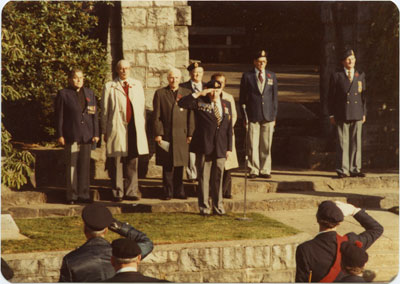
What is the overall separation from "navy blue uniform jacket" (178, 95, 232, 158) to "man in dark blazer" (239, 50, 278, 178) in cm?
177

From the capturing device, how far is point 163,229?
10.7m

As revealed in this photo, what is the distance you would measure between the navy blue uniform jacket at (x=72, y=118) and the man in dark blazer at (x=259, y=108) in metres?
2.42

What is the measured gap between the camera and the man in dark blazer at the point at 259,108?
43.5 ft

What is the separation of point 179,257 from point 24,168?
3374mm

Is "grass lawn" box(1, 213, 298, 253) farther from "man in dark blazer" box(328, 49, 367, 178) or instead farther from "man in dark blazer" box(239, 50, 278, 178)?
"man in dark blazer" box(328, 49, 367, 178)

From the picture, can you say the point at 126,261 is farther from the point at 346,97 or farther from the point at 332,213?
the point at 346,97

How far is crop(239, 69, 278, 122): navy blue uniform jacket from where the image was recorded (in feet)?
43.5

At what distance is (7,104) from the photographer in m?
14.5

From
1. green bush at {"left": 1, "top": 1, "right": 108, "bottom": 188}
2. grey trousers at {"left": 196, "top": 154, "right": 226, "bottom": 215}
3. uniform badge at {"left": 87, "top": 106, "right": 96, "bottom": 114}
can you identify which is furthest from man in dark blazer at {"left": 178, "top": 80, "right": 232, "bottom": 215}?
green bush at {"left": 1, "top": 1, "right": 108, "bottom": 188}

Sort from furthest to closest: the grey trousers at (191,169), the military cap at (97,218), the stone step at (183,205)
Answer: the grey trousers at (191,169) → the stone step at (183,205) → the military cap at (97,218)

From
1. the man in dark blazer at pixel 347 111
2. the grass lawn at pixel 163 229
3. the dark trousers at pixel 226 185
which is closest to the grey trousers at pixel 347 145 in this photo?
the man in dark blazer at pixel 347 111

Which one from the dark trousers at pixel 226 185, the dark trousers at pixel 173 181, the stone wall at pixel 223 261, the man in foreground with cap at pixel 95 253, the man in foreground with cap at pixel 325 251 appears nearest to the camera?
the man in foreground with cap at pixel 95 253

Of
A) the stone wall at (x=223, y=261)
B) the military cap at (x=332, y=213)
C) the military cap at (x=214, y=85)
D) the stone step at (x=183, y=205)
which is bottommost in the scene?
the stone wall at (x=223, y=261)

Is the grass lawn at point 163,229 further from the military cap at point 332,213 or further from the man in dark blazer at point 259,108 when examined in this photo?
the military cap at point 332,213
